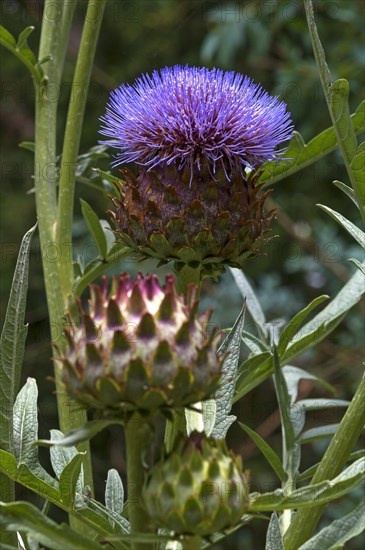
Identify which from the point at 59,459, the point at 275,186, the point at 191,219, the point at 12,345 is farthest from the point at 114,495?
the point at 275,186

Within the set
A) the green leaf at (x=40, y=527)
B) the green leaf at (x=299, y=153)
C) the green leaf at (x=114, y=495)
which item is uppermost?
the green leaf at (x=299, y=153)

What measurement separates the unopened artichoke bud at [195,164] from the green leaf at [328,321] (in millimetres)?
148

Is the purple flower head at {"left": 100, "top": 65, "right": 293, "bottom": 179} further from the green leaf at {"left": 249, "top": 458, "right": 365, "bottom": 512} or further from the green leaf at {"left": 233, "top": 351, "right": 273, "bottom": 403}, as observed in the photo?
the green leaf at {"left": 249, "top": 458, "right": 365, "bottom": 512}

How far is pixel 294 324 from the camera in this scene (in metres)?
1.00

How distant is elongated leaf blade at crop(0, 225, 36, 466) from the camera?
840mm

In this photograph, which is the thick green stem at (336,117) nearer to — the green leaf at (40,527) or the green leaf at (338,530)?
the green leaf at (338,530)

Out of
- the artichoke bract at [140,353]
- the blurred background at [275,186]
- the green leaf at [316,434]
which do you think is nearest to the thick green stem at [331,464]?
the green leaf at [316,434]

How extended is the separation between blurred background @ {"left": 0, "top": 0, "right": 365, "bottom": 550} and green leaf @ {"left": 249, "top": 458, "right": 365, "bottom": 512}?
5.00 feet

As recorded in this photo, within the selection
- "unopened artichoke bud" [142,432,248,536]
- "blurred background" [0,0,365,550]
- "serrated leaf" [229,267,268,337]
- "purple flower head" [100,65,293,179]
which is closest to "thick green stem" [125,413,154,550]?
"unopened artichoke bud" [142,432,248,536]

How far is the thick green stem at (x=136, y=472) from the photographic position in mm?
725

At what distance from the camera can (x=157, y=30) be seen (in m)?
3.30

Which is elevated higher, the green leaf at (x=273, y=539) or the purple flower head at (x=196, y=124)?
the purple flower head at (x=196, y=124)

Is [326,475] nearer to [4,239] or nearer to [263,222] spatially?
[263,222]

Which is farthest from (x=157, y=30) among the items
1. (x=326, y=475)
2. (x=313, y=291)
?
(x=326, y=475)
